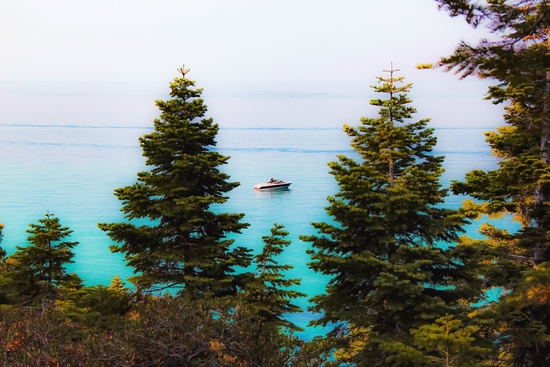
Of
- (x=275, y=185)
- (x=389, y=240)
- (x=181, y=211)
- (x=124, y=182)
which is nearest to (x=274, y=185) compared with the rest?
(x=275, y=185)

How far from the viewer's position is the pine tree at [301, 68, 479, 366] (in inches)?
432

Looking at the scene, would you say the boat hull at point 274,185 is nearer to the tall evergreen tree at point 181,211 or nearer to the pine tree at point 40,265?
the pine tree at point 40,265

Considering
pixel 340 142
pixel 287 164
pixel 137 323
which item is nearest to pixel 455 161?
pixel 287 164

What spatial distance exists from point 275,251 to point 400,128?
13.1ft

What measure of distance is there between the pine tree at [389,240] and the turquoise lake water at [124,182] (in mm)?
33965

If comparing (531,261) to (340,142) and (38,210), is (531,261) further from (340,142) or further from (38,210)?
(340,142)

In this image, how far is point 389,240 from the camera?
37.5 feet

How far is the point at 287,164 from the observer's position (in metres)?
116

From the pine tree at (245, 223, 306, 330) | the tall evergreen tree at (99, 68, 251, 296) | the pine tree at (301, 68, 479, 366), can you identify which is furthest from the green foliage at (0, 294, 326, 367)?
the tall evergreen tree at (99, 68, 251, 296)

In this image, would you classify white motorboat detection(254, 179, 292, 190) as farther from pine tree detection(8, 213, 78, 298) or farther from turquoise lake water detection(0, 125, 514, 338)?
pine tree detection(8, 213, 78, 298)

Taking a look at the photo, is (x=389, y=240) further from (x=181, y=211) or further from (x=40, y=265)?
(x=40, y=265)

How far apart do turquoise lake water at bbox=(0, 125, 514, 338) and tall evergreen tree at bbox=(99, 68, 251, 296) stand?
1223 inches

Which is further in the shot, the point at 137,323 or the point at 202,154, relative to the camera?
the point at 202,154

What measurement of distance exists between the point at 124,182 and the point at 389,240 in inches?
3480
